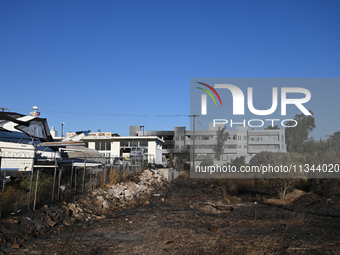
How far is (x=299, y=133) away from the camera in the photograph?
2675 cm

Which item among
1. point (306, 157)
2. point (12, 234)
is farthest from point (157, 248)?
point (306, 157)

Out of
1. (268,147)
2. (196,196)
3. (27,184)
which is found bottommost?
(196,196)

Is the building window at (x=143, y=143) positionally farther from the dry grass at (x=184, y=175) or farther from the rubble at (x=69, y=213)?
the rubble at (x=69, y=213)

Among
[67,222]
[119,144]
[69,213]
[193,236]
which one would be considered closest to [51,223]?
[67,222]

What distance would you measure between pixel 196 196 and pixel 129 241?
1340cm

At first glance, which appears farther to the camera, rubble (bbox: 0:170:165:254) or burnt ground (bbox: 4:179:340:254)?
rubble (bbox: 0:170:165:254)

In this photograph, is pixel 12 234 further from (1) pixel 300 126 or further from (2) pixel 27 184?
(1) pixel 300 126

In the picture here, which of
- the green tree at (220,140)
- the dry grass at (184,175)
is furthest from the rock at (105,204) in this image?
the green tree at (220,140)

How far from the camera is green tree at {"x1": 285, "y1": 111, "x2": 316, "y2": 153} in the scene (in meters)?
25.3

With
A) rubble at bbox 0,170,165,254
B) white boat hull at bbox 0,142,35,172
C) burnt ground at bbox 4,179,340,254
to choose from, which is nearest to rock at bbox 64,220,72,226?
rubble at bbox 0,170,165,254

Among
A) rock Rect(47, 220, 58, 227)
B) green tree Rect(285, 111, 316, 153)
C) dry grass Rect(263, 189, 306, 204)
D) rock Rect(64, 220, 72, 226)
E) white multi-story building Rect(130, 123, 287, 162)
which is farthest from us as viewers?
white multi-story building Rect(130, 123, 287, 162)

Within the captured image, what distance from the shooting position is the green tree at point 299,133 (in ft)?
83.0

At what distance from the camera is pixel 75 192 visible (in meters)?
14.8

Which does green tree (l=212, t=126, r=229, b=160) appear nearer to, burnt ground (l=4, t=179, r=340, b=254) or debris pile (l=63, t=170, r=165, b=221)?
debris pile (l=63, t=170, r=165, b=221)
